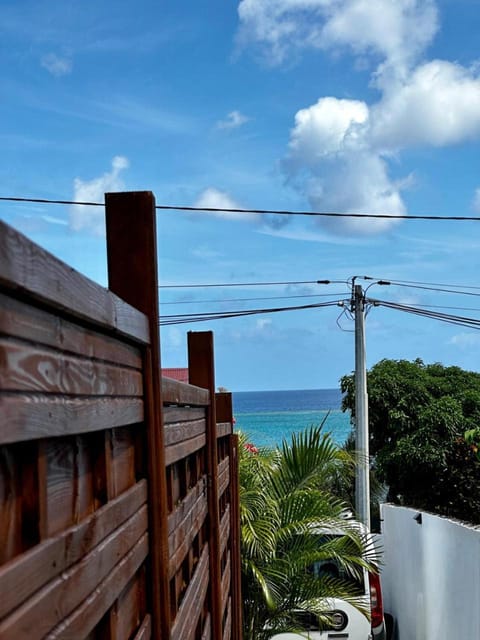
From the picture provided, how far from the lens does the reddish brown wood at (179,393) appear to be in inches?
87.1

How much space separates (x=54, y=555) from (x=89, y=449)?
285mm

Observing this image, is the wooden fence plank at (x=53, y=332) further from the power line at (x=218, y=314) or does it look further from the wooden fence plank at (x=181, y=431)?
the power line at (x=218, y=314)

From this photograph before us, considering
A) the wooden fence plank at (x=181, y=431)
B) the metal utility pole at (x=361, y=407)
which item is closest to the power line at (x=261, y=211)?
the metal utility pole at (x=361, y=407)

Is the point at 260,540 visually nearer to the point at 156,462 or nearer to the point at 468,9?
the point at 156,462

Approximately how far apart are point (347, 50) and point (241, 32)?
4.25m

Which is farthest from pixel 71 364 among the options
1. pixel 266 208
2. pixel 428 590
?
pixel 266 208

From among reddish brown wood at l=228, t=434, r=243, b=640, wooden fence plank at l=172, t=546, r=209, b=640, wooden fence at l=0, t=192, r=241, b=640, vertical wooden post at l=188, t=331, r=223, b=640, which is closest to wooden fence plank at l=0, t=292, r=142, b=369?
wooden fence at l=0, t=192, r=241, b=640

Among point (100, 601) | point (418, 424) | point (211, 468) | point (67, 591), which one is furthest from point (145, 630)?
point (418, 424)

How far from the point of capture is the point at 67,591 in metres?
1.11

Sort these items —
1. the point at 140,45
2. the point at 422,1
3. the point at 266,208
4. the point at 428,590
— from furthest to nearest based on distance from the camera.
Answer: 1. the point at 422,1
2. the point at 266,208
3. the point at 140,45
4. the point at 428,590

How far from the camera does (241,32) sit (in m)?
15.4

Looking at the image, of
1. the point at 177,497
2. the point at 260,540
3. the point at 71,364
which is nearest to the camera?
the point at 71,364

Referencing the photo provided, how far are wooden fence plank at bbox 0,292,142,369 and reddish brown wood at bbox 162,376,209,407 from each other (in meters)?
0.66

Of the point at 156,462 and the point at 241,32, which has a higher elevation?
the point at 241,32
